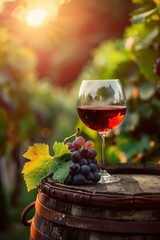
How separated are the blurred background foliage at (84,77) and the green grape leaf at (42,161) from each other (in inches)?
55.5

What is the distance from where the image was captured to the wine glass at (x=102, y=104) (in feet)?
9.35

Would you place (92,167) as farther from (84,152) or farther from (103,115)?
(103,115)

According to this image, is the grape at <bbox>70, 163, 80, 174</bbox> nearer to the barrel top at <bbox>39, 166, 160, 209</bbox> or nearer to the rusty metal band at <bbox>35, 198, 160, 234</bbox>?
the barrel top at <bbox>39, 166, 160, 209</bbox>

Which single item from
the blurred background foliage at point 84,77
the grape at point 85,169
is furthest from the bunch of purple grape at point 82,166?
the blurred background foliage at point 84,77

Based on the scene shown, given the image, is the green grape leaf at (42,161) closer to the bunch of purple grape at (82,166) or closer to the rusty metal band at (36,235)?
the bunch of purple grape at (82,166)

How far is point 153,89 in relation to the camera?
442cm

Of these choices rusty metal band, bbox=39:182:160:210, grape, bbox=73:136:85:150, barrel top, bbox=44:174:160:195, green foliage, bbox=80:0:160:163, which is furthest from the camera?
green foliage, bbox=80:0:160:163

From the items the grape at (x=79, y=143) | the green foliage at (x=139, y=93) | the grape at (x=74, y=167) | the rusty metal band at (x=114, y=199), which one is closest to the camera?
the rusty metal band at (x=114, y=199)

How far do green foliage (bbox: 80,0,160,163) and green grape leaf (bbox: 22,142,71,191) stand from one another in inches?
62.4

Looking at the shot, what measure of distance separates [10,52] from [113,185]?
5.28 metres

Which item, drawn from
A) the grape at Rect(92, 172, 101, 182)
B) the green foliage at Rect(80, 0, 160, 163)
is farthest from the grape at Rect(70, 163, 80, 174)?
the green foliage at Rect(80, 0, 160, 163)

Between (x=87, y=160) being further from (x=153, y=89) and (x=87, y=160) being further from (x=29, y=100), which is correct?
(x=29, y=100)

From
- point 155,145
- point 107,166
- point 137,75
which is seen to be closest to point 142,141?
point 155,145

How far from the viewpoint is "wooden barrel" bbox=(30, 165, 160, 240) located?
93.7 inches
